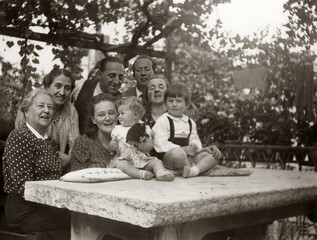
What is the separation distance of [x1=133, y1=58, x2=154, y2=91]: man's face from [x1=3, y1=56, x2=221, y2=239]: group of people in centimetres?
41

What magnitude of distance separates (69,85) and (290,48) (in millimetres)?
2928

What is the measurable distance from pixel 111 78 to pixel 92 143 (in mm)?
1063

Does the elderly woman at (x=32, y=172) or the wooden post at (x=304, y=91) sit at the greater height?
the wooden post at (x=304, y=91)

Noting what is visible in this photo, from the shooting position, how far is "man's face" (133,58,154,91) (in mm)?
4723

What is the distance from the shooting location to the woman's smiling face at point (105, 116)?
373cm

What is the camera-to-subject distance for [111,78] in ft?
15.1

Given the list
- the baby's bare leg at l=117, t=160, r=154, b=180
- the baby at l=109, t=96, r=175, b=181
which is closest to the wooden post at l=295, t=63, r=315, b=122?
the baby at l=109, t=96, r=175, b=181

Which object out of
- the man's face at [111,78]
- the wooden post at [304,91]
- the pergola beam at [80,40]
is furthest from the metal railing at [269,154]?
the man's face at [111,78]

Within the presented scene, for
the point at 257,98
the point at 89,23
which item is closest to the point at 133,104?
the point at 89,23

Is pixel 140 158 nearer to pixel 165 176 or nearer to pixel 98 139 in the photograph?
pixel 165 176

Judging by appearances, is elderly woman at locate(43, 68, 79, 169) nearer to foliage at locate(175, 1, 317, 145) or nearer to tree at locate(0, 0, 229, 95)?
tree at locate(0, 0, 229, 95)

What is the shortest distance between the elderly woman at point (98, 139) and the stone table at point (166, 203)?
2.12ft

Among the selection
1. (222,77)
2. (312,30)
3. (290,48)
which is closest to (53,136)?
(312,30)

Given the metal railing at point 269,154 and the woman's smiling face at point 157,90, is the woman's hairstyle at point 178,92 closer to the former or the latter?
the woman's smiling face at point 157,90
